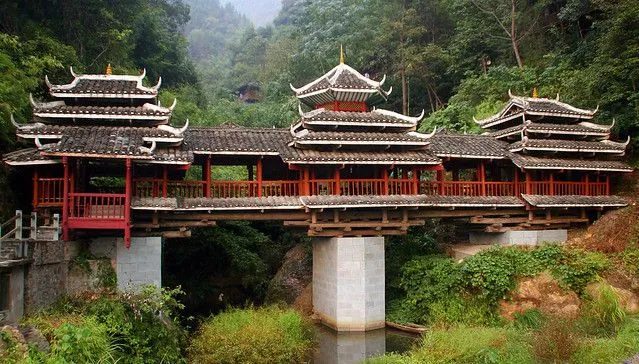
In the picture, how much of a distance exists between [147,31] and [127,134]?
896 inches

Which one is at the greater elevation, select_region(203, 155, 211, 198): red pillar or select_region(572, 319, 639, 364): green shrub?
select_region(203, 155, 211, 198): red pillar

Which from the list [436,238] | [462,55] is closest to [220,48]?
[462,55]

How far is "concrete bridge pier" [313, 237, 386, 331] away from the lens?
54.6ft

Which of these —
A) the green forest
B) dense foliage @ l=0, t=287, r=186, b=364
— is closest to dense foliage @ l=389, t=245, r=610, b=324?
the green forest

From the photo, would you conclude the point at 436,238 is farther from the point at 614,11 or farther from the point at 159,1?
the point at 159,1

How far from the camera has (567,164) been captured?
60.6 feet

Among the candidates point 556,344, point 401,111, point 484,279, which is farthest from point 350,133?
point 401,111

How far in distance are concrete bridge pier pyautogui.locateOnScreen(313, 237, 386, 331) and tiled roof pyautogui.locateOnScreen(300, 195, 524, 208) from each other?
56.9 inches

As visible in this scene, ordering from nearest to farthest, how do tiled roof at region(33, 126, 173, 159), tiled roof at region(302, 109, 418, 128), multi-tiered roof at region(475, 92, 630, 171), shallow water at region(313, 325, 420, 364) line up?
tiled roof at region(33, 126, 173, 159) < shallow water at region(313, 325, 420, 364) < tiled roof at region(302, 109, 418, 128) < multi-tiered roof at region(475, 92, 630, 171)

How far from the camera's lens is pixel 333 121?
16.4m

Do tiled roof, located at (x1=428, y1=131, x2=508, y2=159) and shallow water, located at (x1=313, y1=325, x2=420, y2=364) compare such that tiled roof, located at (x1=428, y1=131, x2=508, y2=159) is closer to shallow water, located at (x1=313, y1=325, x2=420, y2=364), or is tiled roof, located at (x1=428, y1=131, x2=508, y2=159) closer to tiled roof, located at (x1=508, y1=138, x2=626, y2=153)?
tiled roof, located at (x1=508, y1=138, x2=626, y2=153)

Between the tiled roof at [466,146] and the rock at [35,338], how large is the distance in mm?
12529

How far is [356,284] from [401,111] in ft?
74.2

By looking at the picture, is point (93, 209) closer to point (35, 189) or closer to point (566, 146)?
point (35, 189)
